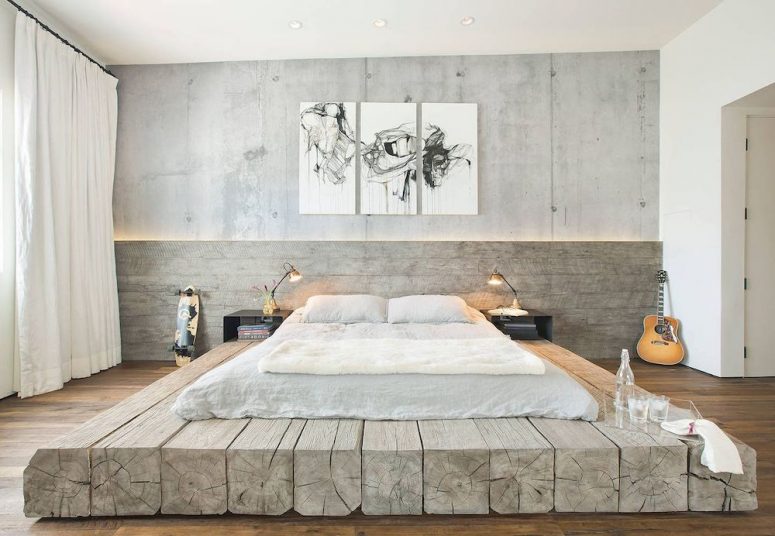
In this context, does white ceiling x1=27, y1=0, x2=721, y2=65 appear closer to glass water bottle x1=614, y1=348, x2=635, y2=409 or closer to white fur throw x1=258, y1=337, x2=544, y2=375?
white fur throw x1=258, y1=337, x2=544, y2=375

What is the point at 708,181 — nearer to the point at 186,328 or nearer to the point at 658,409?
the point at 658,409

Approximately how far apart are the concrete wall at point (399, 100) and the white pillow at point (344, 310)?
31.2 inches

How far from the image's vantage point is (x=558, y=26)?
12.1 ft

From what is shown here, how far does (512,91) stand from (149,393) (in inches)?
157

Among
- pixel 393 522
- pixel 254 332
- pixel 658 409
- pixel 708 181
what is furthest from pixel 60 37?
pixel 708 181

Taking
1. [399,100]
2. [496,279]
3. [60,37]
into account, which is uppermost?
[60,37]

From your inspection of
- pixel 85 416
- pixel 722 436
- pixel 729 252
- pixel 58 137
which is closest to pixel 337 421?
pixel 722 436

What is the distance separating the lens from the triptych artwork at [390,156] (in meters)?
4.19

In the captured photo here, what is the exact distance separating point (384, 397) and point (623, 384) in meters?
1.15

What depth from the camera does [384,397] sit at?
1946mm

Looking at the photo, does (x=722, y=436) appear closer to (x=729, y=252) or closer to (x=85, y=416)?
(x=729, y=252)

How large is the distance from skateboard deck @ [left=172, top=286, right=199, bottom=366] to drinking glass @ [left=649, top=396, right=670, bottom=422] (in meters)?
3.66

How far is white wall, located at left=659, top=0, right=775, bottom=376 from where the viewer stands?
3.28 m

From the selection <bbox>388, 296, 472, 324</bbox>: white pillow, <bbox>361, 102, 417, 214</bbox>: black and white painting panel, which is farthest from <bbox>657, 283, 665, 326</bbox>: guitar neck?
<bbox>361, 102, 417, 214</bbox>: black and white painting panel
